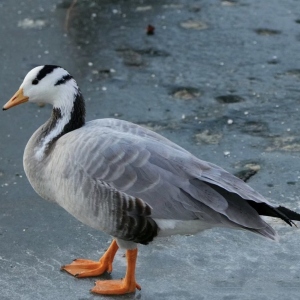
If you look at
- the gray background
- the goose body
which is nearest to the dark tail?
the goose body

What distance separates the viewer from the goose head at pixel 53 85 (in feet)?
15.9

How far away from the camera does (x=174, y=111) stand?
22.2 ft

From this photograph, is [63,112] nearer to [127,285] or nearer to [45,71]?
[45,71]

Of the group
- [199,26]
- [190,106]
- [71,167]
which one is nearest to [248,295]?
[71,167]

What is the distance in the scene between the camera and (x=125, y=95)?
23.3 feet

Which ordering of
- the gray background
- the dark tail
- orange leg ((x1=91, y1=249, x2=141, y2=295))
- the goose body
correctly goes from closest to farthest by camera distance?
the dark tail < the goose body < orange leg ((x1=91, y1=249, x2=141, y2=295)) < the gray background

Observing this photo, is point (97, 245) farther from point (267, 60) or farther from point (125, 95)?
point (267, 60)

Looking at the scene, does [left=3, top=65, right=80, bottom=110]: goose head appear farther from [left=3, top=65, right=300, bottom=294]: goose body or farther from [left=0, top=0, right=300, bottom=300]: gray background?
[left=0, top=0, right=300, bottom=300]: gray background

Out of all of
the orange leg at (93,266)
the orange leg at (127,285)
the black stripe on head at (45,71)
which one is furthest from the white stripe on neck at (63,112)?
the orange leg at (127,285)

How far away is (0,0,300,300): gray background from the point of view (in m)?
4.83

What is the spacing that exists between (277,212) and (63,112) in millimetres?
1376

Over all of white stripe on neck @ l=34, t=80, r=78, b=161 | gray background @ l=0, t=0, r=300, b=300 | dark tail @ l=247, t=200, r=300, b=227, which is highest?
white stripe on neck @ l=34, t=80, r=78, b=161

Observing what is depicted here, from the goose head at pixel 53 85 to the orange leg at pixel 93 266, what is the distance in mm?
882

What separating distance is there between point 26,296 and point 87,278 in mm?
397
